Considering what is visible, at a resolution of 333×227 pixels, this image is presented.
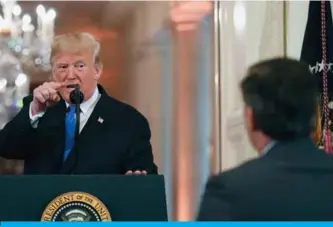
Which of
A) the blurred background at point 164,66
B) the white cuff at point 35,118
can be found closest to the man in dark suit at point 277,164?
the white cuff at point 35,118

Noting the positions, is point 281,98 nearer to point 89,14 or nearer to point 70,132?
point 70,132

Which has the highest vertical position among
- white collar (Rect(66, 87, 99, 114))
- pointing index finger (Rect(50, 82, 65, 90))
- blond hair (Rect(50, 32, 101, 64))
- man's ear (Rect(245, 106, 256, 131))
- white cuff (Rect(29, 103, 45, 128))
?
blond hair (Rect(50, 32, 101, 64))

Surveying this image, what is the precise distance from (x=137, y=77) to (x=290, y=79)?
326 centimetres

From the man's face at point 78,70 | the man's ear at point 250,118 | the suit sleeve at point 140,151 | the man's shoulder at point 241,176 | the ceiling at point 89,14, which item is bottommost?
the suit sleeve at point 140,151

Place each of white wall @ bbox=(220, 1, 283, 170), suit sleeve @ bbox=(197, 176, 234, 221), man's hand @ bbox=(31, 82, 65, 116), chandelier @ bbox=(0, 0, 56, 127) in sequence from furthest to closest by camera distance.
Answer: chandelier @ bbox=(0, 0, 56, 127) → white wall @ bbox=(220, 1, 283, 170) → man's hand @ bbox=(31, 82, 65, 116) → suit sleeve @ bbox=(197, 176, 234, 221)

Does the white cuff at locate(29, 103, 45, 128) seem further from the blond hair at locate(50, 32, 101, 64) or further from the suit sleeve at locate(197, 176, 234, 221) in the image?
the suit sleeve at locate(197, 176, 234, 221)

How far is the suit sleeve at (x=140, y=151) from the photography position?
2.30 meters

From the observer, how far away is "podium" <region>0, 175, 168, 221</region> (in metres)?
1.83

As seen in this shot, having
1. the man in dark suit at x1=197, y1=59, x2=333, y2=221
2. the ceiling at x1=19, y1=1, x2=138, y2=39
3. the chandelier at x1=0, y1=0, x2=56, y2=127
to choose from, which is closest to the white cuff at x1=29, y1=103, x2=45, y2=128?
the man in dark suit at x1=197, y1=59, x2=333, y2=221

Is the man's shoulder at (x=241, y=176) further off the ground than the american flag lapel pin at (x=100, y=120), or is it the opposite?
the american flag lapel pin at (x=100, y=120)

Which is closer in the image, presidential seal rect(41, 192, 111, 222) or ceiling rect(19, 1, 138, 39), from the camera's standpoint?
presidential seal rect(41, 192, 111, 222)

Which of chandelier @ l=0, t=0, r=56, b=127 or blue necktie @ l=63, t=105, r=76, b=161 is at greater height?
chandelier @ l=0, t=0, r=56, b=127

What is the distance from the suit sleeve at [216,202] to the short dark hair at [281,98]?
0.14m

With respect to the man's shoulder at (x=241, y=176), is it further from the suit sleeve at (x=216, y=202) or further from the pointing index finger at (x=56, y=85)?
the pointing index finger at (x=56, y=85)
